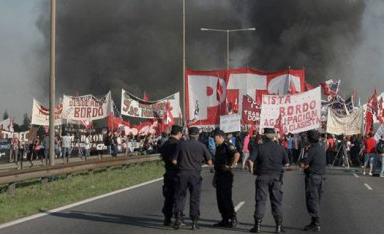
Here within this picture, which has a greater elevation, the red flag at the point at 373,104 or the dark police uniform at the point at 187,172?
the red flag at the point at 373,104

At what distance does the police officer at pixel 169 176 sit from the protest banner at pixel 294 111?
1497 centimetres

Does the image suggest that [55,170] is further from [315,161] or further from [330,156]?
[330,156]

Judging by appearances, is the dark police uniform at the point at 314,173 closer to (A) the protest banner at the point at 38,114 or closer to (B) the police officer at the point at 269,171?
(B) the police officer at the point at 269,171

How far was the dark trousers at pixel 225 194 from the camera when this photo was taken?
391 inches

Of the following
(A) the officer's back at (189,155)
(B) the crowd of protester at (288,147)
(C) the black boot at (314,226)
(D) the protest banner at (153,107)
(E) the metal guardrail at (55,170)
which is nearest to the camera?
(C) the black boot at (314,226)

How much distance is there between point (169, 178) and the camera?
10.2 meters

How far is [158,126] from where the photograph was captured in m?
37.3

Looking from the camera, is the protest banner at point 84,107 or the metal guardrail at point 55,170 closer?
the metal guardrail at point 55,170

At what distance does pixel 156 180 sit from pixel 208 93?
36.7 ft

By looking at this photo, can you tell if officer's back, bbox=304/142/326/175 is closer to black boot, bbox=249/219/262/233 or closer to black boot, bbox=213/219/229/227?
black boot, bbox=249/219/262/233

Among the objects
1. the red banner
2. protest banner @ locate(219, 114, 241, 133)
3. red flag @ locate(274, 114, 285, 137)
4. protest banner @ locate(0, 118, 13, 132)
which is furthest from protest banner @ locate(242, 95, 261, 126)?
protest banner @ locate(0, 118, 13, 132)

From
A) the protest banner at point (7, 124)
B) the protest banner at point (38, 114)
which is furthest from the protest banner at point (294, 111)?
the protest banner at point (7, 124)

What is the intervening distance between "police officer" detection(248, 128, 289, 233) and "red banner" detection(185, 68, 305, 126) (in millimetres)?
19645

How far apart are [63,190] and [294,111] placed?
11546mm
